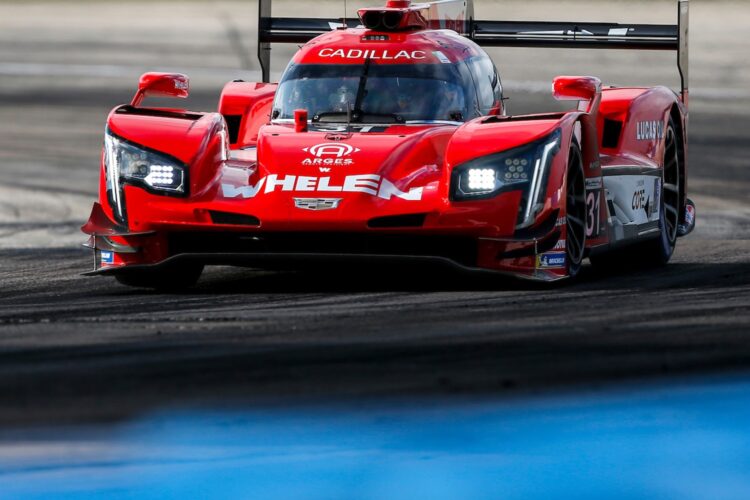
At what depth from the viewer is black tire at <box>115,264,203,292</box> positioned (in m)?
9.54

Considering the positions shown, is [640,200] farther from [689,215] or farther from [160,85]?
[160,85]

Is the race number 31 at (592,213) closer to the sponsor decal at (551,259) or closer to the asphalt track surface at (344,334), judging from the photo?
the asphalt track surface at (344,334)

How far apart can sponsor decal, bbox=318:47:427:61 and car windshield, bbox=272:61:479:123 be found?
0.21 ft

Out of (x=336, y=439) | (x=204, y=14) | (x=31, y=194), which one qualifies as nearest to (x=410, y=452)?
(x=336, y=439)

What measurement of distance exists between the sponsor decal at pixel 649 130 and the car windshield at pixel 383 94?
1.30m

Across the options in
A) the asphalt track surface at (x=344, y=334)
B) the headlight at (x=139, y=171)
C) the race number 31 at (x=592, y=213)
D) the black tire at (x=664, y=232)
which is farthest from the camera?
the black tire at (x=664, y=232)

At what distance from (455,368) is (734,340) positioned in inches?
54.3

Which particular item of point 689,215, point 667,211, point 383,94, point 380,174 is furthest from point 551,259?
point 689,215

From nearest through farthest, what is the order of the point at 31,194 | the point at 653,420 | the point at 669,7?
the point at 653,420, the point at 669,7, the point at 31,194

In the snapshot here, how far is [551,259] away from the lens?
9039 mm

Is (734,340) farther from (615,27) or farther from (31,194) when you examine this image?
(31,194)

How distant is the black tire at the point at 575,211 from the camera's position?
369 inches

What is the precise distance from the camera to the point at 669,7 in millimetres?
13414

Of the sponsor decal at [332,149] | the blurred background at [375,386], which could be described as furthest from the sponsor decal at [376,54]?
the blurred background at [375,386]
